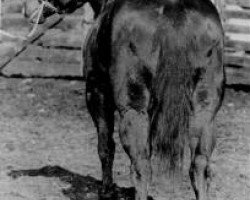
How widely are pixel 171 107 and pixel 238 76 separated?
6.41m

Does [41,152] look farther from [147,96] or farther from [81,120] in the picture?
[147,96]

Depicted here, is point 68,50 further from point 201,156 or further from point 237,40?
point 201,156

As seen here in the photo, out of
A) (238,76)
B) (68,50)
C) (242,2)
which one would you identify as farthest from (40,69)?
(242,2)

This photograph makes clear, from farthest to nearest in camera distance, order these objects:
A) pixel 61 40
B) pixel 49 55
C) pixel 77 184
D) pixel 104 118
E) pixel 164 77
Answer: pixel 61 40 → pixel 49 55 → pixel 77 184 → pixel 104 118 → pixel 164 77

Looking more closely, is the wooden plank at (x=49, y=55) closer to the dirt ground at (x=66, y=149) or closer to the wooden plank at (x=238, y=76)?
the dirt ground at (x=66, y=149)

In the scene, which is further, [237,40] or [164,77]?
[237,40]

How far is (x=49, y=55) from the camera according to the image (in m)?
10.8

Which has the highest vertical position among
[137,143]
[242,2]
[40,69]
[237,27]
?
[137,143]

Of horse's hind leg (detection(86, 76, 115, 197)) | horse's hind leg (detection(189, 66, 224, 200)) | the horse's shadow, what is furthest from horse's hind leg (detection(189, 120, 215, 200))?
the horse's shadow

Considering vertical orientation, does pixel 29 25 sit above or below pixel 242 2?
below

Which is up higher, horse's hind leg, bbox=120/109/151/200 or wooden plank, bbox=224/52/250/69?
horse's hind leg, bbox=120/109/151/200

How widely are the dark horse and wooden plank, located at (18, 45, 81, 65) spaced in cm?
635

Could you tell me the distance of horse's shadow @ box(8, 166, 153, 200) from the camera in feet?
18.3

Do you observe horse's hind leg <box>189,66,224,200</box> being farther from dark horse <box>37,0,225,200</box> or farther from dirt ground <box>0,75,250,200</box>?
dirt ground <box>0,75,250,200</box>
